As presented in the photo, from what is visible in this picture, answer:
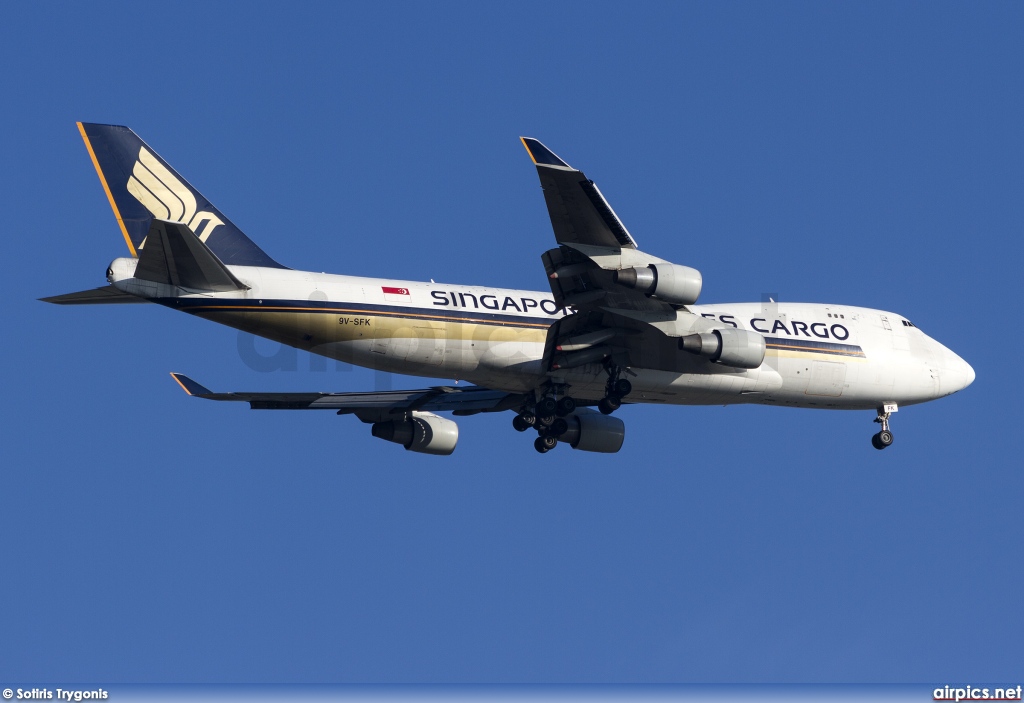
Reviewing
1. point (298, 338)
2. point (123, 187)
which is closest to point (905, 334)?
point (298, 338)

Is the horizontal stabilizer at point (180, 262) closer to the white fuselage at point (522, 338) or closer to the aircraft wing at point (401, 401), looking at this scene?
the white fuselage at point (522, 338)

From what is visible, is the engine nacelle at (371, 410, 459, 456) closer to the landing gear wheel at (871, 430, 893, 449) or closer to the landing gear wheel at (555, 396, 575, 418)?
the landing gear wheel at (555, 396, 575, 418)

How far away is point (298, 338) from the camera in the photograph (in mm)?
31047

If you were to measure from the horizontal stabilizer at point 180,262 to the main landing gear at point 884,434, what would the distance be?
60.1 ft

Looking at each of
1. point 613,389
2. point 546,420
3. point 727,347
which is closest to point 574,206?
point 727,347

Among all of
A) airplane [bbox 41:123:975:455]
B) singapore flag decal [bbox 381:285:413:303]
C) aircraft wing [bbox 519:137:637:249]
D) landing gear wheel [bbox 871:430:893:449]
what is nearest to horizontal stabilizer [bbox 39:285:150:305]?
airplane [bbox 41:123:975:455]

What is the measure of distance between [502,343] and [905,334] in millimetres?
12984

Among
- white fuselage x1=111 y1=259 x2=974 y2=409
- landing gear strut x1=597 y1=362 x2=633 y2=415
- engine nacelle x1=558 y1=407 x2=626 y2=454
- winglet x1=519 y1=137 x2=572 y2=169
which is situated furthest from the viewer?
engine nacelle x1=558 y1=407 x2=626 y2=454

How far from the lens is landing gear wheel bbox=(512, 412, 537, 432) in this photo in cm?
3432

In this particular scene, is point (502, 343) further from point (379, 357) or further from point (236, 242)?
point (236, 242)

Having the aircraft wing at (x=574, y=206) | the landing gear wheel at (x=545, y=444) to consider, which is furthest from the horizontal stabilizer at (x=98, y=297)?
the landing gear wheel at (x=545, y=444)

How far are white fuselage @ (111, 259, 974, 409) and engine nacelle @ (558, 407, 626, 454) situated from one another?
2.56 meters

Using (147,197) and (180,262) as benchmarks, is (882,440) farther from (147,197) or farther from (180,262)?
(147,197)

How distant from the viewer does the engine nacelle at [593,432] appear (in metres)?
A: 37.4
